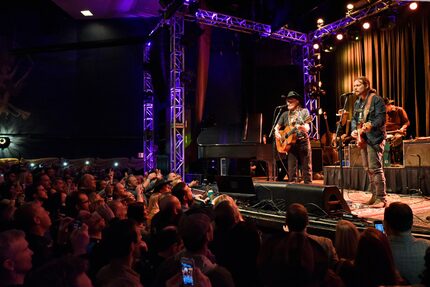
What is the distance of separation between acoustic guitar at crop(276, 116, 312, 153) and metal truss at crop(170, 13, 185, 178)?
445 cm

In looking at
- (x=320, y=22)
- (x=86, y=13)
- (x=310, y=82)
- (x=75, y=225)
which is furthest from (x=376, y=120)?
(x=86, y=13)

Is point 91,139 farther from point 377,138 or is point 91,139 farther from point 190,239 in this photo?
point 190,239

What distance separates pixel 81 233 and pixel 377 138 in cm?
479

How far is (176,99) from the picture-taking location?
38.9 feet

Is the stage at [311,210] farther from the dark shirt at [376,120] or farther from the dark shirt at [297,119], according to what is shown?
the dark shirt at [297,119]

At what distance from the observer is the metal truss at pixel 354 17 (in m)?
11.0

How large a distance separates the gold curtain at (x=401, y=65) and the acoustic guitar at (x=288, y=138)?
23.0 ft

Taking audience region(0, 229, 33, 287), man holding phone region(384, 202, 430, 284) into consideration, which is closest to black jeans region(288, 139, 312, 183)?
man holding phone region(384, 202, 430, 284)

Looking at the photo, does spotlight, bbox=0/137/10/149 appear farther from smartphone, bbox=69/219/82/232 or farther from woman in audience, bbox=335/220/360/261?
woman in audience, bbox=335/220/360/261

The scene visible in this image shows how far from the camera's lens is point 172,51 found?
11711 millimetres

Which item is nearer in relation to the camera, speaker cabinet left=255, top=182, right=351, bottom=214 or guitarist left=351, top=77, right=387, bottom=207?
speaker cabinet left=255, top=182, right=351, bottom=214

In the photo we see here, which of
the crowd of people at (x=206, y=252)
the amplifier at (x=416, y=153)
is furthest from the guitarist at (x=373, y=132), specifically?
the crowd of people at (x=206, y=252)

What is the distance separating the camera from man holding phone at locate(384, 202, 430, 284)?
2.78m

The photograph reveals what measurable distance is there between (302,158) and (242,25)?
683 centimetres
